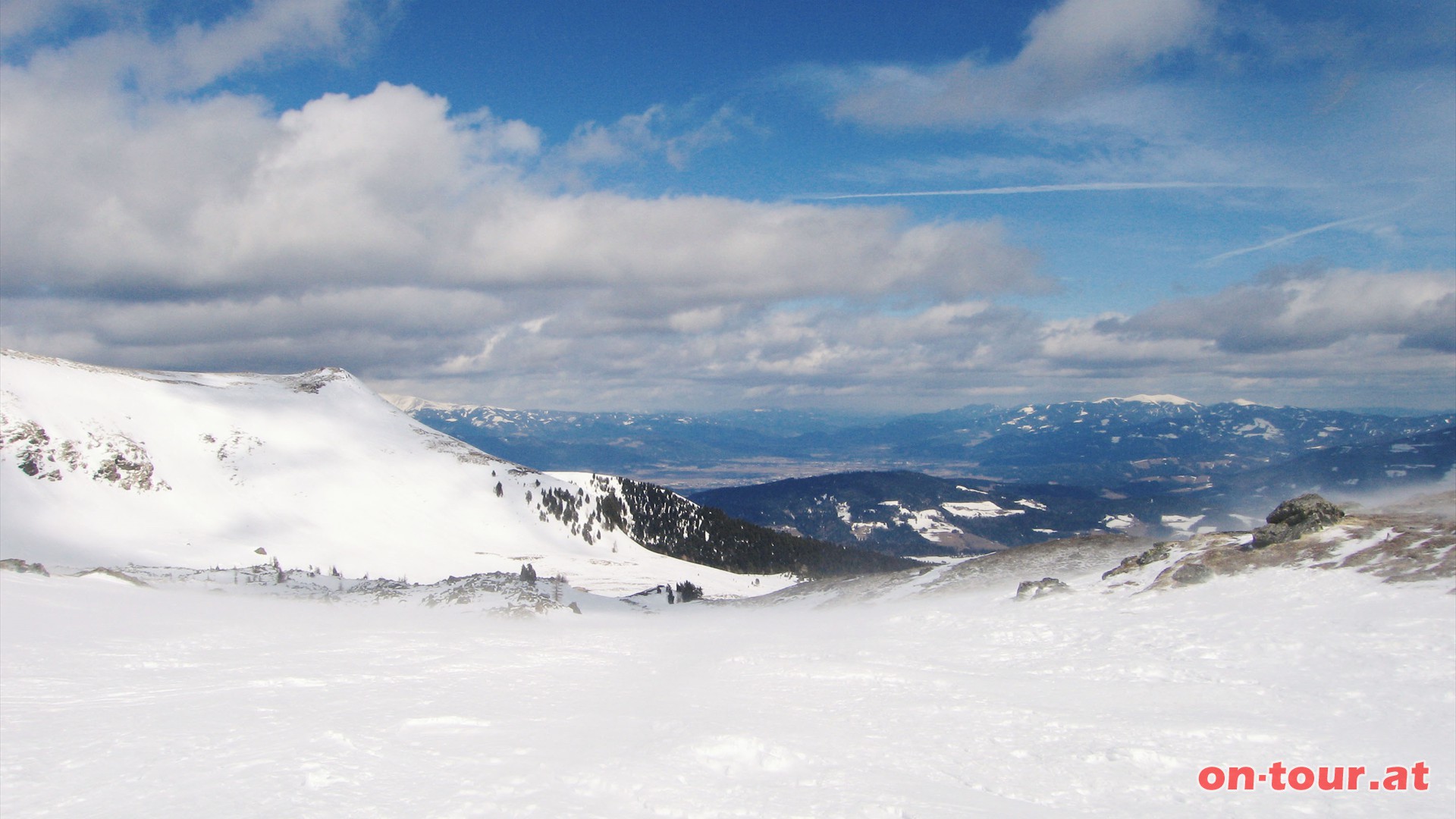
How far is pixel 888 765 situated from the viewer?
9.24 meters

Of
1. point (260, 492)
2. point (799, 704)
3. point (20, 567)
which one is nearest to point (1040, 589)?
point (799, 704)

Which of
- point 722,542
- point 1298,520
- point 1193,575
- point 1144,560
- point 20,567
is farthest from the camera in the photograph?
point 722,542

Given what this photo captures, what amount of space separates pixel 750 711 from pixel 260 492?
79.9 metres

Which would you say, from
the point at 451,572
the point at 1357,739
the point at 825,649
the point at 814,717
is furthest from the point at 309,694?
the point at 451,572

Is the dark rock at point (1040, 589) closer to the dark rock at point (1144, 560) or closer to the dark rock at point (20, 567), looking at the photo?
the dark rock at point (1144, 560)

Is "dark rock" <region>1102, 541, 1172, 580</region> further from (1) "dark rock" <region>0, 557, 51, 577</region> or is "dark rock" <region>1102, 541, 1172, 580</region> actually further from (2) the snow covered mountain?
(1) "dark rock" <region>0, 557, 51, 577</region>

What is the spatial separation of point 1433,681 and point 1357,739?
13.0ft

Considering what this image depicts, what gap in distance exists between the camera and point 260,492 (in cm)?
7569

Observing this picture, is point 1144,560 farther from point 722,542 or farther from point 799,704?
point 722,542

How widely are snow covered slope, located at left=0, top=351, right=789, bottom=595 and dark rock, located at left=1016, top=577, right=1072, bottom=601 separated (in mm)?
40966

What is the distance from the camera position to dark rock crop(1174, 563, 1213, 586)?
71.6 ft

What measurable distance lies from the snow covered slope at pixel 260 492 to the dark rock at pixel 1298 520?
44257 mm

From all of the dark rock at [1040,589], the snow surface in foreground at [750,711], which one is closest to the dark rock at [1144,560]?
the dark rock at [1040,589]

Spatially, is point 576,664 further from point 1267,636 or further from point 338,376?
point 338,376
